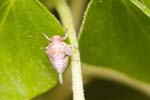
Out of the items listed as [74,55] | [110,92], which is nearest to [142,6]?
[74,55]

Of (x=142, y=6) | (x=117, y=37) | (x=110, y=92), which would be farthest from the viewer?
(x=110, y=92)

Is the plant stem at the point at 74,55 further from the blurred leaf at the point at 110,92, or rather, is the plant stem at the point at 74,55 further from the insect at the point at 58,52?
the blurred leaf at the point at 110,92

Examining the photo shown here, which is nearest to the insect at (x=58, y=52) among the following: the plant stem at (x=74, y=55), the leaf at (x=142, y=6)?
the plant stem at (x=74, y=55)

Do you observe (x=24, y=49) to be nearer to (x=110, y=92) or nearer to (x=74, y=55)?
(x=74, y=55)

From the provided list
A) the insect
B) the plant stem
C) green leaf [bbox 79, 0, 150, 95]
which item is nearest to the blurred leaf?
green leaf [bbox 79, 0, 150, 95]

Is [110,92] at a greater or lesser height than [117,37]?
lesser

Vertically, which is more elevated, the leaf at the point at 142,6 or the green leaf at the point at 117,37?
the leaf at the point at 142,6

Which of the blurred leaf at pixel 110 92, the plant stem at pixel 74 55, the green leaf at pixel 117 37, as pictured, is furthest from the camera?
the blurred leaf at pixel 110 92
